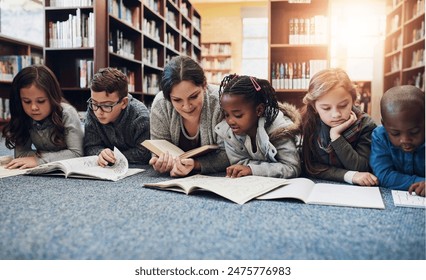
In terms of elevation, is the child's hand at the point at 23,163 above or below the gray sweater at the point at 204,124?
below

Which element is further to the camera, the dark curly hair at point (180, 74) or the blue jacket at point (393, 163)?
the dark curly hair at point (180, 74)

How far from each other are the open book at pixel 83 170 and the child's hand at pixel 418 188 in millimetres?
1006

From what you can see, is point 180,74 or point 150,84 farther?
point 150,84

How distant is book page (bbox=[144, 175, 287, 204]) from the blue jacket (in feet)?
1.11

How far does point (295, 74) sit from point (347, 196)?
204 centimetres

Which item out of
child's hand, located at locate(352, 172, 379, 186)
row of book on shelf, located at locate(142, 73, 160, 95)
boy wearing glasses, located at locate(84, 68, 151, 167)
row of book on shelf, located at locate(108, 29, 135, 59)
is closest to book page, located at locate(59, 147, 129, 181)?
boy wearing glasses, located at locate(84, 68, 151, 167)

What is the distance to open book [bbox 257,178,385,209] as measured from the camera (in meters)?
1.03

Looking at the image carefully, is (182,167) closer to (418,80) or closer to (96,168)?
(96,168)

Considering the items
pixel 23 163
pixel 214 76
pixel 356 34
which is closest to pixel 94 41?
pixel 23 163

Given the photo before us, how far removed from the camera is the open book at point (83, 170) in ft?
4.69

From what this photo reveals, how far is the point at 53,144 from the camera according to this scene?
1.77 m

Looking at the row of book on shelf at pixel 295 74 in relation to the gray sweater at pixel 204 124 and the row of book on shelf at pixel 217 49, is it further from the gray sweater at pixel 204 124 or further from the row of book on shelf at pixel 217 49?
the row of book on shelf at pixel 217 49

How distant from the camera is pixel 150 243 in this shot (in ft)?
2.42

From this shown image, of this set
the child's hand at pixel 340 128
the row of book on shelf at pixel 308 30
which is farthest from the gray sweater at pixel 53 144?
the row of book on shelf at pixel 308 30
